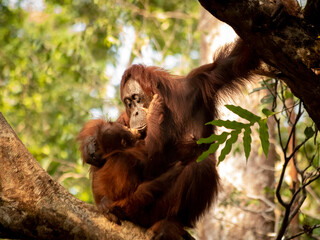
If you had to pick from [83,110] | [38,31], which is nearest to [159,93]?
[83,110]

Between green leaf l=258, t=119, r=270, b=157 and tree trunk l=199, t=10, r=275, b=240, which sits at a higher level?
green leaf l=258, t=119, r=270, b=157

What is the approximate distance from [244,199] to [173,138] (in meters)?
3.11

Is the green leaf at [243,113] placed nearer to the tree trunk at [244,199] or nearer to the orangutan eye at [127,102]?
the orangutan eye at [127,102]

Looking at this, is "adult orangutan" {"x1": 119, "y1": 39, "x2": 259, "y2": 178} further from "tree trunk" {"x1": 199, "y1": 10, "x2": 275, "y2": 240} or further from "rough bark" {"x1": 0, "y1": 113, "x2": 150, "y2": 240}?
"tree trunk" {"x1": 199, "y1": 10, "x2": 275, "y2": 240}

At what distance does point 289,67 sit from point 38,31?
40.7ft

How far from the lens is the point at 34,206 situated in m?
3.35

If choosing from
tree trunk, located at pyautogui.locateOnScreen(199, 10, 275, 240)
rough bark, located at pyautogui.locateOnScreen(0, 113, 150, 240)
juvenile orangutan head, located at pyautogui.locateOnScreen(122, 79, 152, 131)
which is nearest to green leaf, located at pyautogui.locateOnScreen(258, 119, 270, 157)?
rough bark, located at pyautogui.locateOnScreen(0, 113, 150, 240)

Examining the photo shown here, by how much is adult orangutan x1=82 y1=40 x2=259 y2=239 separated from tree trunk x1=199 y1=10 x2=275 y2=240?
7.30 feet

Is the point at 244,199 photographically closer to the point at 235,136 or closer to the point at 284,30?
the point at 235,136

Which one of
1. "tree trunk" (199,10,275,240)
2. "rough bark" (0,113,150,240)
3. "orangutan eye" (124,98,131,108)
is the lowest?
"tree trunk" (199,10,275,240)

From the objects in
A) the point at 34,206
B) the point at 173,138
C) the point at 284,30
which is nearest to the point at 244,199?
the point at 173,138

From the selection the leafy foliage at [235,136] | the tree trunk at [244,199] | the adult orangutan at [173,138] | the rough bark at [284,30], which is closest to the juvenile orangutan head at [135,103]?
the adult orangutan at [173,138]

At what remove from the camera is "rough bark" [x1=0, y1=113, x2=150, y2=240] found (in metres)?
3.29

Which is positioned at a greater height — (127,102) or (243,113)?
(243,113)
